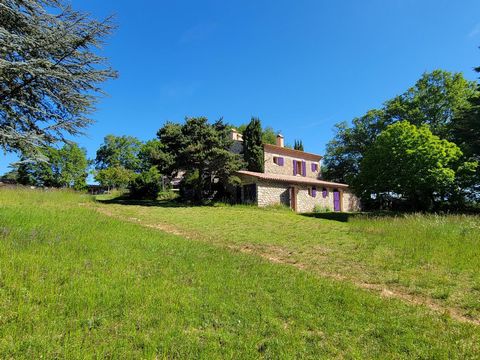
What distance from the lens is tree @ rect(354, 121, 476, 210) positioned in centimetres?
1700

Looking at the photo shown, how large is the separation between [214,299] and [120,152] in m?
56.6

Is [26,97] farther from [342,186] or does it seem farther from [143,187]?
[342,186]

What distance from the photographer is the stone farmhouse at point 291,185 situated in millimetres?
22109

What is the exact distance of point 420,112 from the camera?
29.7 metres

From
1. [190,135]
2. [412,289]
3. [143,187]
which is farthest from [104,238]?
[143,187]

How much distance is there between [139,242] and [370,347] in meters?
5.23

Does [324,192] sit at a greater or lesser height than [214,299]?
greater

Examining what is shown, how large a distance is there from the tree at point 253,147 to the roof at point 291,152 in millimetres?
898

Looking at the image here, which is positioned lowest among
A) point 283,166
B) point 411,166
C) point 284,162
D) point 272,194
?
point 272,194

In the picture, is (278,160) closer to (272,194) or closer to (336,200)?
(272,194)

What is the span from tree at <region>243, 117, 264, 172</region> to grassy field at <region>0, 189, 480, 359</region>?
19421mm

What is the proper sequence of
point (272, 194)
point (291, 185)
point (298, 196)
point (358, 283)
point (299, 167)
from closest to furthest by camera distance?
1. point (358, 283)
2. point (272, 194)
3. point (291, 185)
4. point (298, 196)
5. point (299, 167)

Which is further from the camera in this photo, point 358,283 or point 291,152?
point 291,152

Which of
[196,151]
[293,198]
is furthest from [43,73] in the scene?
[293,198]
